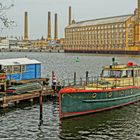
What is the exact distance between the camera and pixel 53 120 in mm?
28469

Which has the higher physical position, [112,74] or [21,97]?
[112,74]

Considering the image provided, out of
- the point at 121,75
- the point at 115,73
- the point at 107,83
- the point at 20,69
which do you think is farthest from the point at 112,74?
the point at 20,69

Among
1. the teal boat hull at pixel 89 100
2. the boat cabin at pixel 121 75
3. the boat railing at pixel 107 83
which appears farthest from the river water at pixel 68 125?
the boat cabin at pixel 121 75

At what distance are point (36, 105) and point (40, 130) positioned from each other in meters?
9.40

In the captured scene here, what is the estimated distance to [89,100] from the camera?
98.8ft

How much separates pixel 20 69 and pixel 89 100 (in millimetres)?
15266

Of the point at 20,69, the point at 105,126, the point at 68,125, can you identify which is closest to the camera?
the point at 105,126

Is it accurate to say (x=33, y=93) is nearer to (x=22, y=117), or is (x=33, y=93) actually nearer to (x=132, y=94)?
(x=22, y=117)

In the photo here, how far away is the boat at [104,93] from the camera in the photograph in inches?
1136

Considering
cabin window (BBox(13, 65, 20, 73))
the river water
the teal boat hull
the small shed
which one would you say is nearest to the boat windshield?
the teal boat hull

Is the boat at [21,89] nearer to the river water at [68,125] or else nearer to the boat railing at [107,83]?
the river water at [68,125]

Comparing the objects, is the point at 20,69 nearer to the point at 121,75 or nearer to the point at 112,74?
the point at 112,74

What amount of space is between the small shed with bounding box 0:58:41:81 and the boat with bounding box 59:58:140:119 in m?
10.8

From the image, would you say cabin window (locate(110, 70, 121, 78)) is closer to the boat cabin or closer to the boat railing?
the boat cabin
